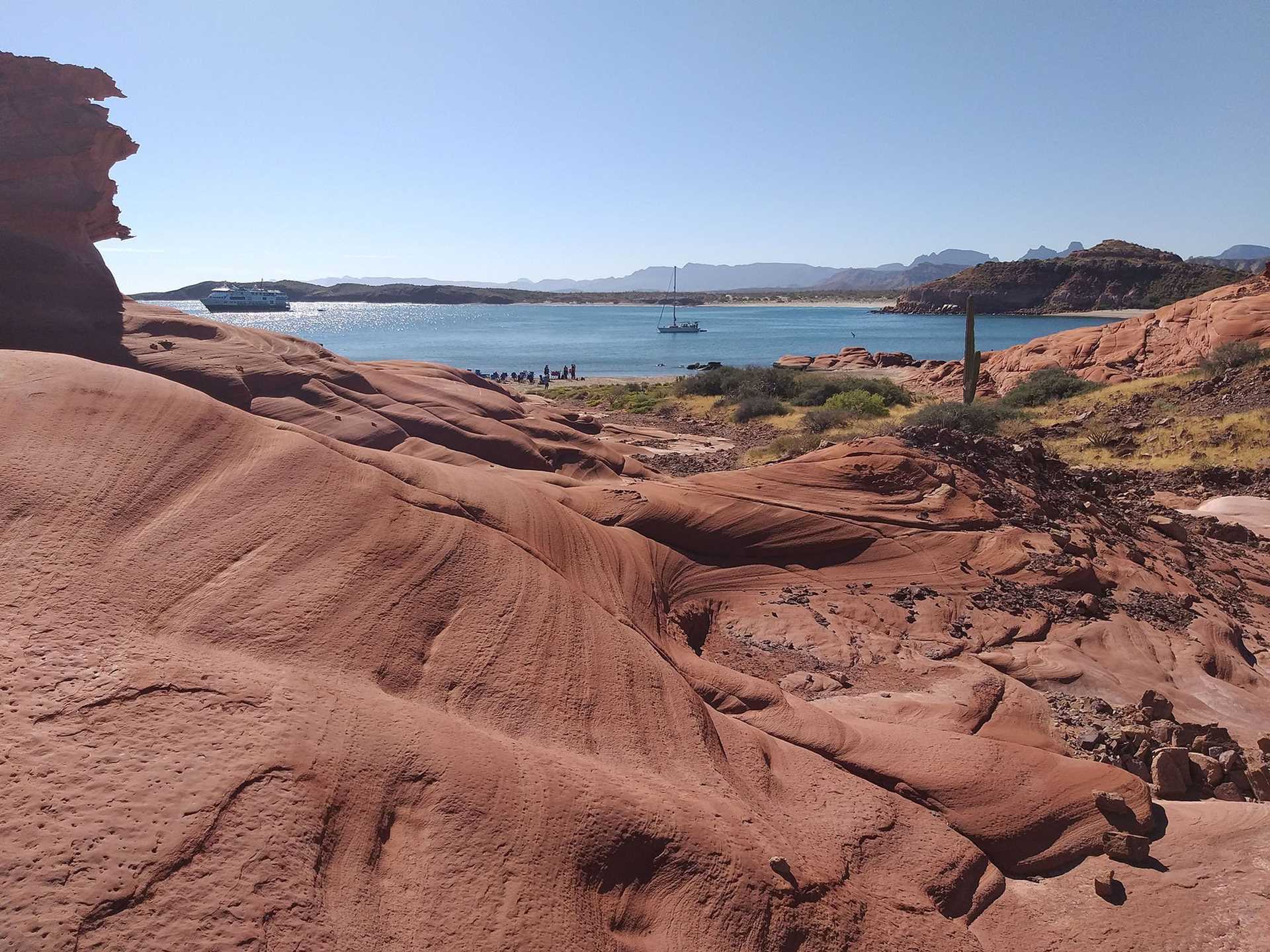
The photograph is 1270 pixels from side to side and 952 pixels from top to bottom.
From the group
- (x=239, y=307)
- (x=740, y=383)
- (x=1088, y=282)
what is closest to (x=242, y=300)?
(x=239, y=307)

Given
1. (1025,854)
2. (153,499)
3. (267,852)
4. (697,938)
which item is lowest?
(1025,854)

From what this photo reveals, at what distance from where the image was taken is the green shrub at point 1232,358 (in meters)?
24.5

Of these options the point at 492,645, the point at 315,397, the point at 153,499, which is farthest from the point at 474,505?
the point at 315,397

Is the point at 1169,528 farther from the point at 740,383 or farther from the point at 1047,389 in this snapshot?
the point at 740,383

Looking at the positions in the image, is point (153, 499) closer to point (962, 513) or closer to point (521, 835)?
point (521, 835)

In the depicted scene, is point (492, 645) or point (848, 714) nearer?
point (492, 645)

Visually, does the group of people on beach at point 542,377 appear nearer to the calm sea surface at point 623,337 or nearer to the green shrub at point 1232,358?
the calm sea surface at point 623,337

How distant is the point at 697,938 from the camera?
11.7 feet

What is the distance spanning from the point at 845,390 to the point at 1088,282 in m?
89.3

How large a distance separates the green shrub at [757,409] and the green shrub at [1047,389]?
8.85 m

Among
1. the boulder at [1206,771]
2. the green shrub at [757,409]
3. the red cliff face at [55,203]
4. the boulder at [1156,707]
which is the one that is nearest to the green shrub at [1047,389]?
the green shrub at [757,409]

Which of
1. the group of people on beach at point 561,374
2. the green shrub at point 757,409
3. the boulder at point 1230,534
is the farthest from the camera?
the group of people on beach at point 561,374

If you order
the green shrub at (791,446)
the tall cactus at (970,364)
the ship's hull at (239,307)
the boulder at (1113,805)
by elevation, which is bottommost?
the boulder at (1113,805)

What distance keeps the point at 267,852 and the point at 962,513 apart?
10.0m
